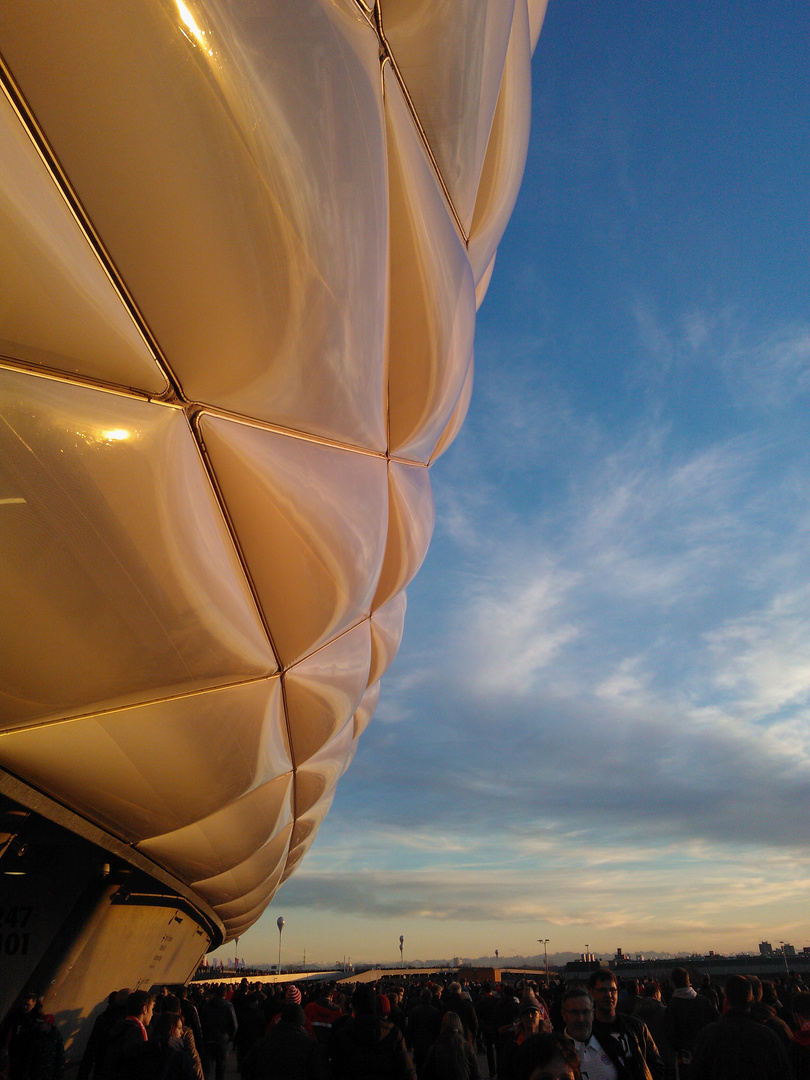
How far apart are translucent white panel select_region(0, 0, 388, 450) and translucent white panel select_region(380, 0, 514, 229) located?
1.81 feet

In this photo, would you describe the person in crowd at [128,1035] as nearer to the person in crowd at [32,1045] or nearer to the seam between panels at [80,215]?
the person in crowd at [32,1045]

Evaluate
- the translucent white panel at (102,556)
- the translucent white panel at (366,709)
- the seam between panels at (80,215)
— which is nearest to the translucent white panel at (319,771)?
the translucent white panel at (366,709)

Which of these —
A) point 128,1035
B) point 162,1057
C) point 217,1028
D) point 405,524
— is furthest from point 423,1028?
point 405,524

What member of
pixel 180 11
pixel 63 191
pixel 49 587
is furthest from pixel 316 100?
pixel 49 587

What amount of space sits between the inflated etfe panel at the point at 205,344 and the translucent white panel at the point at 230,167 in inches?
0.5

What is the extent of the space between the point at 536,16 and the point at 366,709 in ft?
39.9

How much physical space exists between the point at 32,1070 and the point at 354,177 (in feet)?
30.1

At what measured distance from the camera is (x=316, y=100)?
148 inches

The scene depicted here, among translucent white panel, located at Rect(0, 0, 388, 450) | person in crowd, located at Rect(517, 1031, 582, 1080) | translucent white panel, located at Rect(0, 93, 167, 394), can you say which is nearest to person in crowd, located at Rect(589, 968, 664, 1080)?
person in crowd, located at Rect(517, 1031, 582, 1080)

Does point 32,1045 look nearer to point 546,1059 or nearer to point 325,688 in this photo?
point 325,688

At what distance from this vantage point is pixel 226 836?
7.67 meters

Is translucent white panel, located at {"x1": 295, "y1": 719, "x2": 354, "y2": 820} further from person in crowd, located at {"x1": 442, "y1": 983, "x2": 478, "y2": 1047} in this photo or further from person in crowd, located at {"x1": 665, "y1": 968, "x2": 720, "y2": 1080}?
person in crowd, located at {"x1": 665, "y1": 968, "x2": 720, "y2": 1080}

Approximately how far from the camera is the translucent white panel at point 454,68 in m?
4.83

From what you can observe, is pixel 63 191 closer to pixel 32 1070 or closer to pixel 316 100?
pixel 316 100
